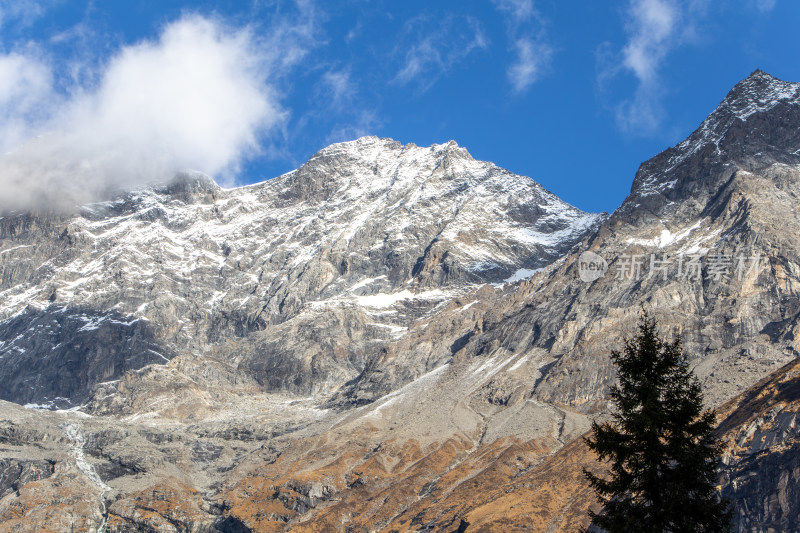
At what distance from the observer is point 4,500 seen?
186m

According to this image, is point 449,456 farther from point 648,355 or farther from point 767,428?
point 648,355

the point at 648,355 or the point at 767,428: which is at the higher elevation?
the point at 648,355

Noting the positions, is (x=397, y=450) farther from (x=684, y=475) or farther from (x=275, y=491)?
(x=684, y=475)

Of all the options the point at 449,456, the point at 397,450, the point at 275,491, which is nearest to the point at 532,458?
the point at 449,456

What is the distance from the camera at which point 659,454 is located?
29078 mm

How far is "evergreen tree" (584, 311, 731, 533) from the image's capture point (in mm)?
28516

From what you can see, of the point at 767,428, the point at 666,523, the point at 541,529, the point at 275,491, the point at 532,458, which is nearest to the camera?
the point at 666,523

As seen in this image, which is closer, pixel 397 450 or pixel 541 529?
pixel 541 529

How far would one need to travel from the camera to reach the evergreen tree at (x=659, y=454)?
93.6ft

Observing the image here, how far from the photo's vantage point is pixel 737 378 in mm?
177500

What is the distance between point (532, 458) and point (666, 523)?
503 ft

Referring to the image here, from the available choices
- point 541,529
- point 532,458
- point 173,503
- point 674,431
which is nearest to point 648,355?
point 674,431

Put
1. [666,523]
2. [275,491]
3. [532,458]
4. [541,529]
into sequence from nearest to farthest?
1. [666,523]
2. [541,529]
3. [532,458]
4. [275,491]

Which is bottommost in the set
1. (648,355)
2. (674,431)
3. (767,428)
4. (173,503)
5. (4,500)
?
(767,428)
